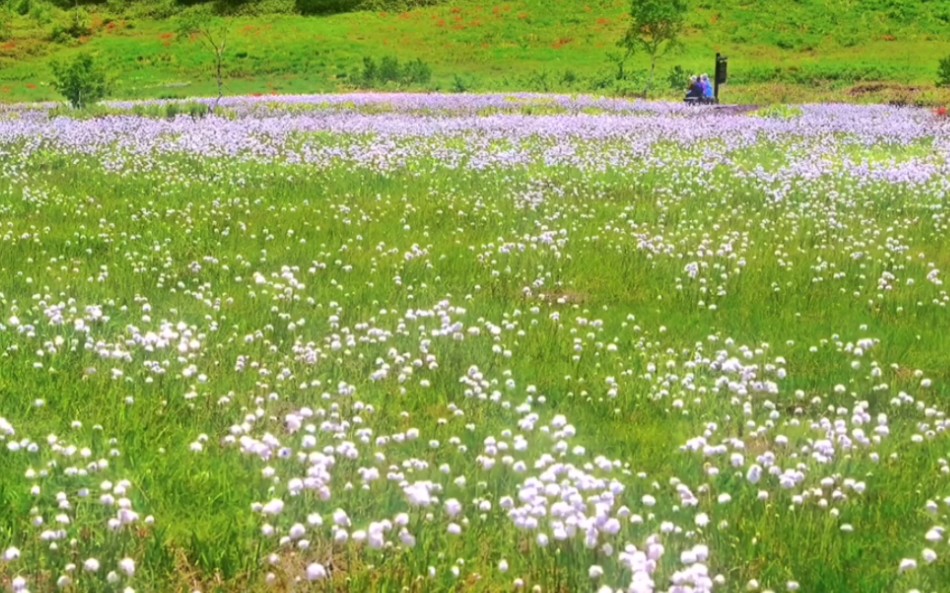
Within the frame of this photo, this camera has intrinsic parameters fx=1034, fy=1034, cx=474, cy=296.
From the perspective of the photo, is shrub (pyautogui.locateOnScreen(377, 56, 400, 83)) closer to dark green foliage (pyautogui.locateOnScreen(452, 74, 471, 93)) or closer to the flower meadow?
dark green foliage (pyautogui.locateOnScreen(452, 74, 471, 93))

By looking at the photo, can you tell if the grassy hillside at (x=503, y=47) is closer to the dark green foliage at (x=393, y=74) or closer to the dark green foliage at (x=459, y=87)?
the dark green foliage at (x=459, y=87)

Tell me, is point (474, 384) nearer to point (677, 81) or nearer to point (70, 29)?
point (677, 81)

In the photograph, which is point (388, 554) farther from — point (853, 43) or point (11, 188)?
point (853, 43)

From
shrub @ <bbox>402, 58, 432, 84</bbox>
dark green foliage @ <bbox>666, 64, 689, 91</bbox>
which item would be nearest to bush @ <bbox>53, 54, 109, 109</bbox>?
shrub @ <bbox>402, 58, 432, 84</bbox>

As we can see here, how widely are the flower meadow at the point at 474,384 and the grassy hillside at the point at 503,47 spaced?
35.7m

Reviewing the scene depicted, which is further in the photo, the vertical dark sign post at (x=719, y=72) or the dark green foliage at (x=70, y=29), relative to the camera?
the dark green foliage at (x=70, y=29)

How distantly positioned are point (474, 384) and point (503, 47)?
63560 mm

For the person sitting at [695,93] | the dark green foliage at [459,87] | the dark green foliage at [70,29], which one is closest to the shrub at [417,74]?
the dark green foliage at [459,87]

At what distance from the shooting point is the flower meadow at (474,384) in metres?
4.57

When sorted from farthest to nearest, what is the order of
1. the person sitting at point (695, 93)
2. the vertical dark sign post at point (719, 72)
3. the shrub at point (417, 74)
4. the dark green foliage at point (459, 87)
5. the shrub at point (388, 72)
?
the shrub at point (417, 74)
the shrub at point (388, 72)
the dark green foliage at point (459, 87)
the vertical dark sign post at point (719, 72)
the person sitting at point (695, 93)

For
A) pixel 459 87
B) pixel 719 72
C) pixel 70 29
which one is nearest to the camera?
pixel 719 72

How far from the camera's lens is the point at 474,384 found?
6.57 metres

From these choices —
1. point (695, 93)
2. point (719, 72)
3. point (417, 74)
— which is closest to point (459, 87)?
point (417, 74)

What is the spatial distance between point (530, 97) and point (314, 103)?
9.08 metres
